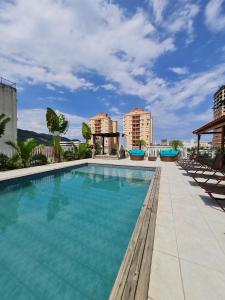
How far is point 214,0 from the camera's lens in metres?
7.15

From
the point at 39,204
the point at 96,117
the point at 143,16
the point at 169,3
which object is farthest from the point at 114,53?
the point at 96,117

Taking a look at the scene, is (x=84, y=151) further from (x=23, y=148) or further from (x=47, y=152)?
(x=23, y=148)

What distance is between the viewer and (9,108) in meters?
15.8

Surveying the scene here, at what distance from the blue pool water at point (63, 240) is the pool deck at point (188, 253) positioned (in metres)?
0.83

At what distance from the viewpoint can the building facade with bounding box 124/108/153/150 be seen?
75.6m

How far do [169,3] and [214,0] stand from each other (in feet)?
6.19

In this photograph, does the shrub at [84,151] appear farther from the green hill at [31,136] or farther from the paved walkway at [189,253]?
the paved walkway at [189,253]

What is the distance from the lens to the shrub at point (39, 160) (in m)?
11.7

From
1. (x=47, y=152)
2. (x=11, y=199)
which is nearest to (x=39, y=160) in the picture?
(x=47, y=152)

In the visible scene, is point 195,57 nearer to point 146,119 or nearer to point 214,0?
point 214,0

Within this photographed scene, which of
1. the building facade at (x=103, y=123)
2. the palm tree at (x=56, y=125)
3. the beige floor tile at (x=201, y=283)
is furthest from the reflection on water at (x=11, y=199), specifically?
the building facade at (x=103, y=123)

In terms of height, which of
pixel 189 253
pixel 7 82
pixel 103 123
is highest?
pixel 103 123

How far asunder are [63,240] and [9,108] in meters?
16.3

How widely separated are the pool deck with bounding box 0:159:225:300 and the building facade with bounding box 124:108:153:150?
2825 inches
